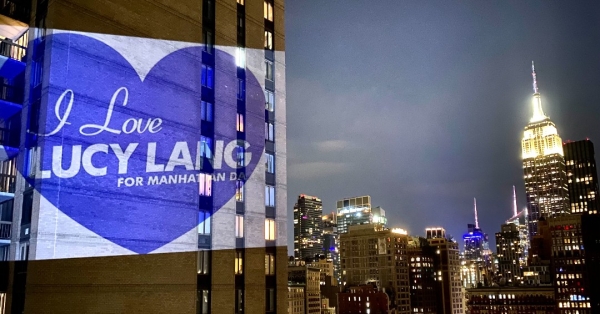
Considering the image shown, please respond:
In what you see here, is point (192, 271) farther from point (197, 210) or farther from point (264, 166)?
point (264, 166)

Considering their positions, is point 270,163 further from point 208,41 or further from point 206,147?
point 208,41

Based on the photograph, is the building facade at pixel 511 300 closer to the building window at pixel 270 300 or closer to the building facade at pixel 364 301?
the building facade at pixel 364 301

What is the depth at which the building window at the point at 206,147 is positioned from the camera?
91.7 feet

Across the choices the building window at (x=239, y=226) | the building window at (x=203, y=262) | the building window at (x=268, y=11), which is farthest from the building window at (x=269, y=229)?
the building window at (x=268, y=11)

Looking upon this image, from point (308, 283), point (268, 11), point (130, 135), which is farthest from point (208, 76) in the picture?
point (308, 283)

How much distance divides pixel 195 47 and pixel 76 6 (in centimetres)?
658

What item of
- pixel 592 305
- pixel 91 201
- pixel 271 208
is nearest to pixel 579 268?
pixel 592 305

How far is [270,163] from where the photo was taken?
31.6m

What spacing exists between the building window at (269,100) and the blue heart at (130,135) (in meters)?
2.68

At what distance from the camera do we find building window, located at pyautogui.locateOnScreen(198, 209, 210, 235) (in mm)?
27031

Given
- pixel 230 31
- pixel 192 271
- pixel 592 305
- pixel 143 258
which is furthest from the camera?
pixel 592 305

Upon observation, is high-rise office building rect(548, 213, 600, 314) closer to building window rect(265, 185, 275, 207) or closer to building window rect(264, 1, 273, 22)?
building window rect(265, 185, 275, 207)

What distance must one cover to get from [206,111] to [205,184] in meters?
4.00

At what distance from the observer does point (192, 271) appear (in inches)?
1033
